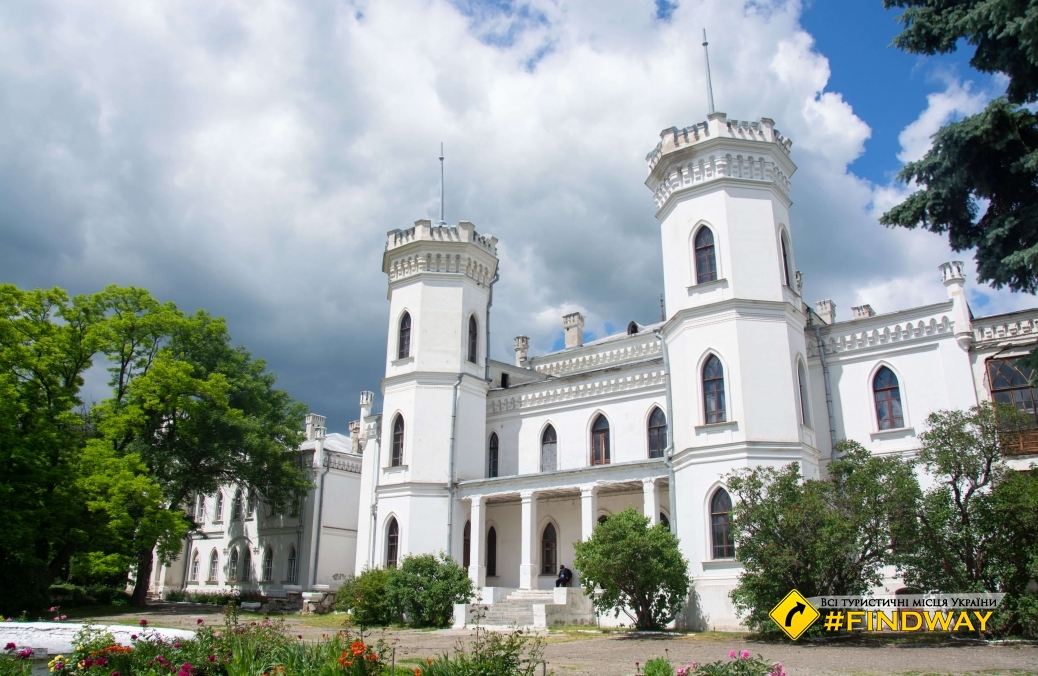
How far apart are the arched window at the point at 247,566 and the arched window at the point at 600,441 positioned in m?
21.3

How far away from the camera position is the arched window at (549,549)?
91.0ft

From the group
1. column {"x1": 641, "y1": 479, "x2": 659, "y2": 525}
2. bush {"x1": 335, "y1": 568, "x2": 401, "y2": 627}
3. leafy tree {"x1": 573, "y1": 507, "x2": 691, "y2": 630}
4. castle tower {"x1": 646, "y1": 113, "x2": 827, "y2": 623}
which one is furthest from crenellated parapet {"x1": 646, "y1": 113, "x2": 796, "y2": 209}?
bush {"x1": 335, "y1": 568, "x2": 401, "y2": 627}

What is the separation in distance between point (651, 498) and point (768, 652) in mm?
9091

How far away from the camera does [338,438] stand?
45.3 m

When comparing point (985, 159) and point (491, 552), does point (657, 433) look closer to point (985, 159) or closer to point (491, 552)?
point (491, 552)

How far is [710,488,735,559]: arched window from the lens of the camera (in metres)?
20.2

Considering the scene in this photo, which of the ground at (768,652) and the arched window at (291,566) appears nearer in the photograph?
the ground at (768,652)

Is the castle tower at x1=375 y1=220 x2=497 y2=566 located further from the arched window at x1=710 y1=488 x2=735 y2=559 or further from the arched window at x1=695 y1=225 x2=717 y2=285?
the arched window at x1=710 y1=488 x2=735 y2=559

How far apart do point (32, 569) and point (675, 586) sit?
19705mm

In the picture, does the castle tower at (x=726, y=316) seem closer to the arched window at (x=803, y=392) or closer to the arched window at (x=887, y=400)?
the arched window at (x=803, y=392)

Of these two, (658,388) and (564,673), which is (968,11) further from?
(658,388)

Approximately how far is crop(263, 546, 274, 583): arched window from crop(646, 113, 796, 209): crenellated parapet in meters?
26.7

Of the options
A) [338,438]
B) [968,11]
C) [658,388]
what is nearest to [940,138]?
[968,11]

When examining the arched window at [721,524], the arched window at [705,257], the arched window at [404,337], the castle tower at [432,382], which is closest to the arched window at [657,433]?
the arched window at [721,524]
